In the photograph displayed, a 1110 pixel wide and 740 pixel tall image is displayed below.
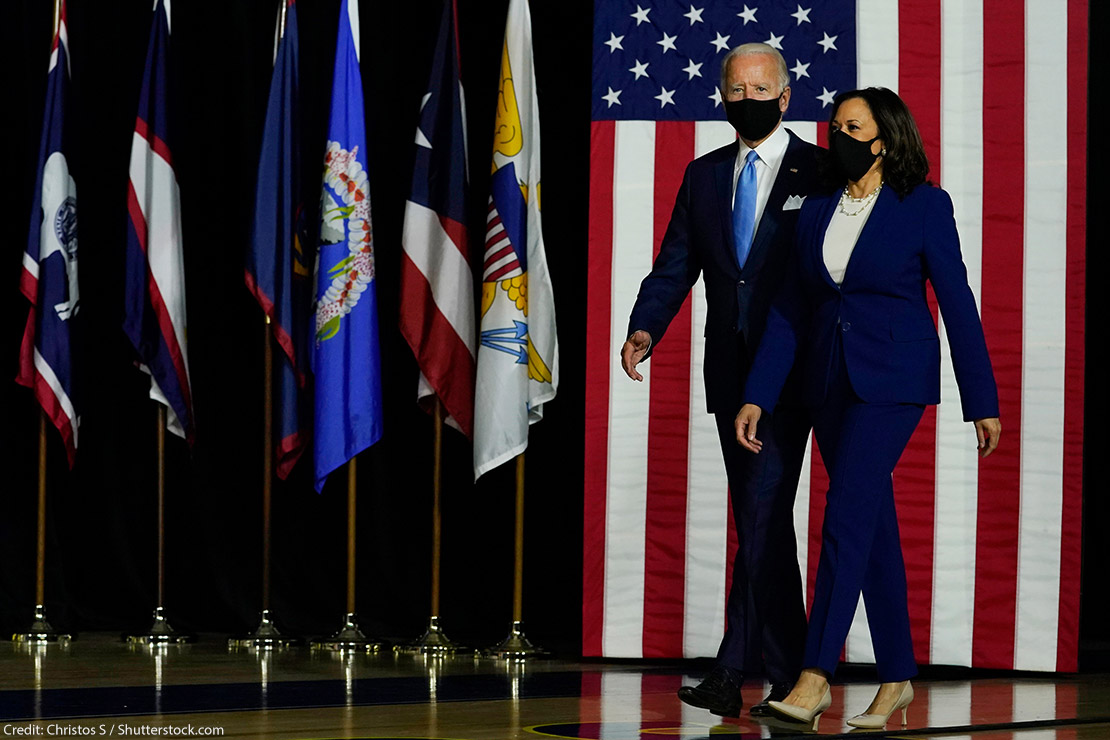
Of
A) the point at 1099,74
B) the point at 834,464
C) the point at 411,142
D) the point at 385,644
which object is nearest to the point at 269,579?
the point at 385,644

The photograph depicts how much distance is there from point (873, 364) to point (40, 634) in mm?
3262

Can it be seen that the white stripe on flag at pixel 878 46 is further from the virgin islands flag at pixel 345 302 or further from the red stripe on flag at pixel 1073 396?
the virgin islands flag at pixel 345 302

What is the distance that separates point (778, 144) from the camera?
325 cm

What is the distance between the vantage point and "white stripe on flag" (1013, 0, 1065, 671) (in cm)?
416

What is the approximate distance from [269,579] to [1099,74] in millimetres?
3319

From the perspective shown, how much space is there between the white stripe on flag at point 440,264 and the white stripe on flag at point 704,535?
0.81 meters

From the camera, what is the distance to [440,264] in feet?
15.4

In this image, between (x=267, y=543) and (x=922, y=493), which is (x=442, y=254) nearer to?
(x=267, y=543)

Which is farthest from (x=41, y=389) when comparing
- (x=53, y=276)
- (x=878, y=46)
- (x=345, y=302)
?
(x=878, y=46)

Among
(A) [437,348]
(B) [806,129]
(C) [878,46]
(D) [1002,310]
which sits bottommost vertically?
(A) [437,348]

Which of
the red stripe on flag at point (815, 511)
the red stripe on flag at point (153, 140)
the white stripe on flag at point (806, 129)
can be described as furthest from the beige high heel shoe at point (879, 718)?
the red stripe on flag at point (153, 140)

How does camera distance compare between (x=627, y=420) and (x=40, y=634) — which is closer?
(x=627, y=420)

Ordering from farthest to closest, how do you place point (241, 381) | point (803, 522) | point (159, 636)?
point (241, 381) → point (159, 636) → point (803, 522)

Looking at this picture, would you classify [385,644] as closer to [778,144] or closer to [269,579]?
[269,579]
